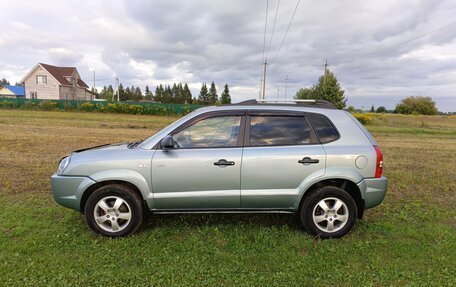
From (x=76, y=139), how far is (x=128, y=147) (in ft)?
29.4

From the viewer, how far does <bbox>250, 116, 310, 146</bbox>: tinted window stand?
3.72 m

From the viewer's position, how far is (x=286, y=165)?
3.60m

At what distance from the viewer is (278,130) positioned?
12.4ft

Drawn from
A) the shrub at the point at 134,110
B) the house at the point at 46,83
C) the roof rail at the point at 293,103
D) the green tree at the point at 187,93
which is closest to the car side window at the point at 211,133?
the roof rail at the point at 293,103

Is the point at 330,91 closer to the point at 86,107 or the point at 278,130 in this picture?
the point at 86,107

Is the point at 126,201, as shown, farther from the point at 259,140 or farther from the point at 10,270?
the point at 259,140

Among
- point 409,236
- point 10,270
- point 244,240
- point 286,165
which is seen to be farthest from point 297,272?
point 10,270

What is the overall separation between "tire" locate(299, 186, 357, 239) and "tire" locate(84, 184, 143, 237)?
2122mm

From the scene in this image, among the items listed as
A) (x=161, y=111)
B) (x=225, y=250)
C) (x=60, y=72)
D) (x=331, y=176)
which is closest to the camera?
(x=225, y=250)

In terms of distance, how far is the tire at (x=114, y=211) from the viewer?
3623 millimetres

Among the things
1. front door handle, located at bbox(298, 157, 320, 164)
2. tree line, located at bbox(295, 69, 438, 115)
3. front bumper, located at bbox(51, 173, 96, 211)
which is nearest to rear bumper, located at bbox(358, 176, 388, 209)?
front door handle, located at bbox(298, 157, 320, 164)

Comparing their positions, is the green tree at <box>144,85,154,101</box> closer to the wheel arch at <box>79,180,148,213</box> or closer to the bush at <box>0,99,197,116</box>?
the bush at <box>0,99,197,116</box>

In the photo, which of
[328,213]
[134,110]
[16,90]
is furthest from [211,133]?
[16,90]

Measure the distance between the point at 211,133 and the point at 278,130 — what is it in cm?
87
